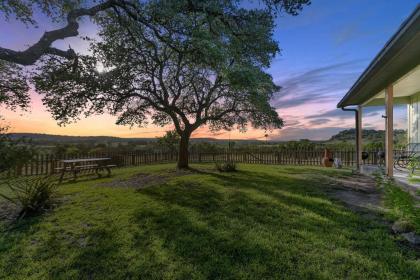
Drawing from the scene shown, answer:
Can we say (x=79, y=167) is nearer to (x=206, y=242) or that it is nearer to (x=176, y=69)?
(x=176, y=69)

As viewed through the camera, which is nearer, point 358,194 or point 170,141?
point 358,194

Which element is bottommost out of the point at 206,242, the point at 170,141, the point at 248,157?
the point at 206,242

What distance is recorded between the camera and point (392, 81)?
283 inches

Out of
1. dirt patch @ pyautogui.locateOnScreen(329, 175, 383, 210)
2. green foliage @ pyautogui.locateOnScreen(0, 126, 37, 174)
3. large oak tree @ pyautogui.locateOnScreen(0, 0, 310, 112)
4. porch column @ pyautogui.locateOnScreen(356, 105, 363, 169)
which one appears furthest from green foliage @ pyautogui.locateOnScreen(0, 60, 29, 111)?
porch column @ pyautogui.locateOnScreen(356, 105, 363, 169)

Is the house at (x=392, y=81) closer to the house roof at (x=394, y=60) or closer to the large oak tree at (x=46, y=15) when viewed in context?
the house roof at (x=394, y=60)

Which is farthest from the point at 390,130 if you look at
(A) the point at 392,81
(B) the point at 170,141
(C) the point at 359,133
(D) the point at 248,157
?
(B) the point at 170,141

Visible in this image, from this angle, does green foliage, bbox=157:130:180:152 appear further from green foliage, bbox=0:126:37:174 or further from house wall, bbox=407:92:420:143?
green foliage, bbox=0:126:37:174

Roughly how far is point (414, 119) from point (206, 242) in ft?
38.4

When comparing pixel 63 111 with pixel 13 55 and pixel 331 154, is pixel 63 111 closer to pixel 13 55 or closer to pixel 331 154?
pixel 13 55

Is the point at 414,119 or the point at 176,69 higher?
the point at 176,69

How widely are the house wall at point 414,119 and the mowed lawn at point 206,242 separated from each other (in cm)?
779

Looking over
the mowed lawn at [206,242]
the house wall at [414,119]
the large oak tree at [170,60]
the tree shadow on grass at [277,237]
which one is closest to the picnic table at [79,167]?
the large oak tree at [170,60]

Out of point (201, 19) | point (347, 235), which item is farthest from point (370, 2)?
point (347, 235)

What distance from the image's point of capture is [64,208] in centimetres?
593
